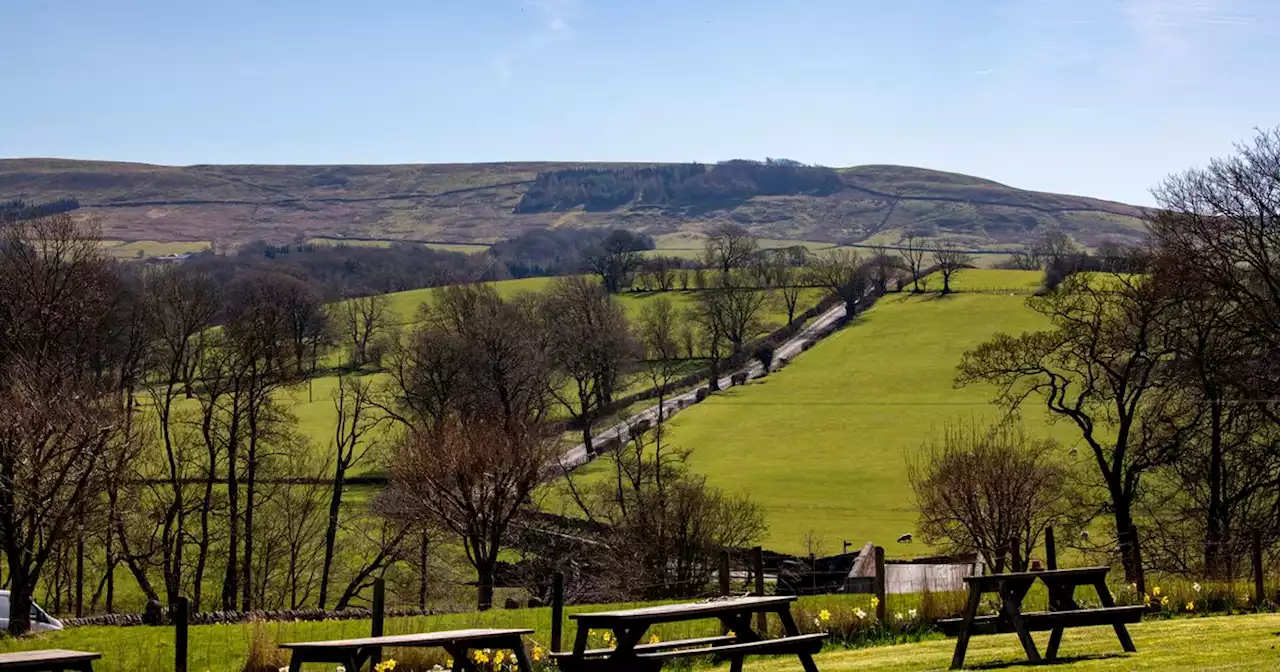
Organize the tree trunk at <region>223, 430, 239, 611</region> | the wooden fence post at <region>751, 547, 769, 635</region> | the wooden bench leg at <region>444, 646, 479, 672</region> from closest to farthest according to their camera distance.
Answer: the wooden bench leg at <region>444, 646, 479, 672</region> < the wooden fence post at <region>751, 547, 769, 635</region> < the tree trunk at <region>223, 430, 239, 611</region>

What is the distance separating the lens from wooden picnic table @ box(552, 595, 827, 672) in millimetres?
12219

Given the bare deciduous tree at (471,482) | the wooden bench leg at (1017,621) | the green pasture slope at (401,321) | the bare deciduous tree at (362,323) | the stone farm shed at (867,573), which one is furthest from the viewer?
the bare deciduous tree at (362,323)

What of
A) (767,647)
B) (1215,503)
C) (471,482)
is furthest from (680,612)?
(471,482)

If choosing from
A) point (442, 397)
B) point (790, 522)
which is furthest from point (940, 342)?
point (442, 397)

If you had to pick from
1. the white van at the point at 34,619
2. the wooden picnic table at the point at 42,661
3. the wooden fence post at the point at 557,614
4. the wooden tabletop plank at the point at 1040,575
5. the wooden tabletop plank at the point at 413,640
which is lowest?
the white van at the point at 34,619

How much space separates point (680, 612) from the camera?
12469 millimetres

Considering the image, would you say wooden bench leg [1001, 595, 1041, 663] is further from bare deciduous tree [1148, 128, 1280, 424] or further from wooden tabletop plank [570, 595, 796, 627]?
bare deciduous tree [1148, 128, 1280, 424]

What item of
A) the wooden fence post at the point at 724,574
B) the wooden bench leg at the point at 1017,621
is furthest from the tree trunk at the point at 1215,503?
the wooden bench leg at the point at 1017,621

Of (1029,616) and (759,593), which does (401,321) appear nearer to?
(759,593)

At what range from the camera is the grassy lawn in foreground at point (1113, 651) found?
45.3 feet

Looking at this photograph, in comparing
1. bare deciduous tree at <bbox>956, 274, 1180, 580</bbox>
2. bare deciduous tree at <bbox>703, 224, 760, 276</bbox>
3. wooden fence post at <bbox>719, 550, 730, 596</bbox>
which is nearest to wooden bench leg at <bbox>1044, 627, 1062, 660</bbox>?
wooden fence post at <bbox>719, 550, 730, 596</bbox>

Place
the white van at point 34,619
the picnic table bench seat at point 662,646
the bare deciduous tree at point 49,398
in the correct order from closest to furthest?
the picnic table bench seat at point 662,646, the white van at point 34,619, the bare deciduous tree at point 49,398

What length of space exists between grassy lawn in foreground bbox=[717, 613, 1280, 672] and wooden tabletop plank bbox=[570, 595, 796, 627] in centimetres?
271

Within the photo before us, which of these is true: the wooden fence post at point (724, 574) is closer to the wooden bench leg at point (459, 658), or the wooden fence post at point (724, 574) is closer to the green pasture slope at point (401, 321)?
the wooden bench leg at point (459, 658)
